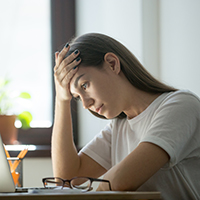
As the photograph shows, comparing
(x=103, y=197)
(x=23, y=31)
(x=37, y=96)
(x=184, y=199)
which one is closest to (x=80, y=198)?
(x=103, y=197)

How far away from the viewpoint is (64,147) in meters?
1.33

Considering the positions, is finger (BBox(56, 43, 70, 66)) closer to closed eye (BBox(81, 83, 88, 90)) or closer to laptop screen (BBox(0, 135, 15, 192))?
closed eye (BBox(81, 83, 88, 90))

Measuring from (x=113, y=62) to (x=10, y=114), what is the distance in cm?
103

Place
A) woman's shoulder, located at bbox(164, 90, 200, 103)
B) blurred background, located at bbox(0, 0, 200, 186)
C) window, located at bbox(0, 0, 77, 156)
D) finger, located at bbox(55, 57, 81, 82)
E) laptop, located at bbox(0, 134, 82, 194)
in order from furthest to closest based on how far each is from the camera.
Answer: window, located at bbox(0, 0, 77, 156) → blurred background, located at bbox(0, 0, 200, 186) → finger, located at bbox(55, 57, 81, 82) → woman's shoulder, located at bbox(164, 90, 200, 103) → laptop, located at bbox(0, 134, 82, 194)

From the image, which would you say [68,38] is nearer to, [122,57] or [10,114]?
[10,114]

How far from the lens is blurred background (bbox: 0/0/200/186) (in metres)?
1.65

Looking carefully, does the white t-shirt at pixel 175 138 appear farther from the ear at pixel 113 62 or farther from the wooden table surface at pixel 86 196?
the wooden table surface at pixel 86 196

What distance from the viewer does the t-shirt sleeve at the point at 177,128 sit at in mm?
870

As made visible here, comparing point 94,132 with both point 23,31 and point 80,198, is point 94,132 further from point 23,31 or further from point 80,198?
point 80,198

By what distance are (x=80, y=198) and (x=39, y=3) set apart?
Result: 1.92 metres

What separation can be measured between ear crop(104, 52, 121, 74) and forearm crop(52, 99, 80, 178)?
0.29m

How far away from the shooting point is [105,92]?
1.14 meters

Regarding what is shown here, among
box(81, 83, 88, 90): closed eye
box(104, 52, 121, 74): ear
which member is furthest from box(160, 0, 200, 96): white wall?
box(81, 83, 88, 90): closed eye

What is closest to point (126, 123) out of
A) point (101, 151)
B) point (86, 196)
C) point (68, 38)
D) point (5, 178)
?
point (101, 151)
